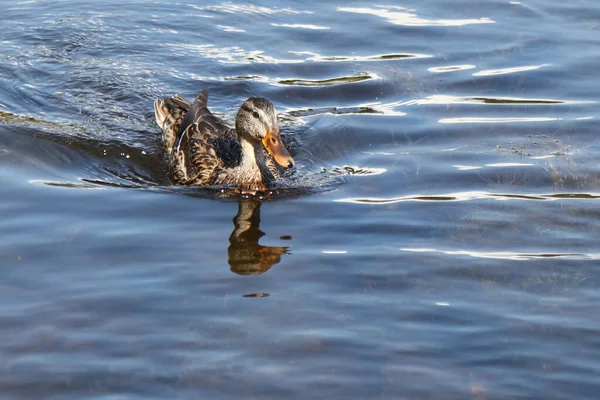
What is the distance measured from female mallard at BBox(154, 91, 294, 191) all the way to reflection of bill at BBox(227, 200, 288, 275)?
2.85 feet

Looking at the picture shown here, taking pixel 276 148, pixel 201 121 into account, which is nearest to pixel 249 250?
pixel 276 148

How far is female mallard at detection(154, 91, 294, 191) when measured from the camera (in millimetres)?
9109

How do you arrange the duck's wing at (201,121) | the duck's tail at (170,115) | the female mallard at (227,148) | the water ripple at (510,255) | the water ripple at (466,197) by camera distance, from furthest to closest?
the duck's tail at (170,115) → the duck's wing at (201,121) → the female mallard at (227,148) → the water ripple at (466,197) → the water ripple at (510,255)

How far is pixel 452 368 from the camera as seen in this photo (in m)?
5.78

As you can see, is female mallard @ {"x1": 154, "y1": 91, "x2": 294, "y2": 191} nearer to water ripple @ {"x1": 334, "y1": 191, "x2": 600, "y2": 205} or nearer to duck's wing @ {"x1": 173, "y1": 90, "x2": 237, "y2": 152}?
duck's wing @ {"x1": 173, "y1": 90, "x2": 237, "y2": 152}

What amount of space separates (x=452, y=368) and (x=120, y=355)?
2.09m

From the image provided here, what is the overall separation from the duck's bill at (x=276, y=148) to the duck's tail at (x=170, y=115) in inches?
73.2

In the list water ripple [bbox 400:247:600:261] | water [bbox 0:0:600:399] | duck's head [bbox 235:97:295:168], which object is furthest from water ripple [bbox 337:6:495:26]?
water ripple [bbox 400:247:600:261]

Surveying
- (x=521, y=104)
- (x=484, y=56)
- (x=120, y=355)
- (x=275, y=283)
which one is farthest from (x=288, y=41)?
(x=120, y=355)

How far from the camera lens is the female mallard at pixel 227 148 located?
9109 mm

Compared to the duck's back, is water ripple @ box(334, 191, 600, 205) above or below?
below

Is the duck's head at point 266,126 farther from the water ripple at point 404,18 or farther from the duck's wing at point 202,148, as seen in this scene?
the water ripple at point 404,18

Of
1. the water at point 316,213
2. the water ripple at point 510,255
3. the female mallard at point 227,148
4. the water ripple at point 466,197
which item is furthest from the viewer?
the female mallard at point 227,148

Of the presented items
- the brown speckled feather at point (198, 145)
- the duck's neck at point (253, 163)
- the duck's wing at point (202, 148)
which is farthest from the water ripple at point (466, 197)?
the duck's wing at point (202, 148)
